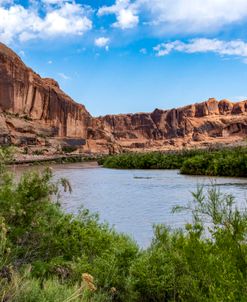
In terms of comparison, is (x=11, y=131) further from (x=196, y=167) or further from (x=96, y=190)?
(x=96, y=190)

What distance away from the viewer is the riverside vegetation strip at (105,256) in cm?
472

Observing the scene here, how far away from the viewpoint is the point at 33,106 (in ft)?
417

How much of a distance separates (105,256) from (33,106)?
405 ft

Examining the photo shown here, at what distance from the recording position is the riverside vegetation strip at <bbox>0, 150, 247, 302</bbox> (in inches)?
186

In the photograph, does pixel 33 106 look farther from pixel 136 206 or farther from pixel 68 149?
pixel 136 206

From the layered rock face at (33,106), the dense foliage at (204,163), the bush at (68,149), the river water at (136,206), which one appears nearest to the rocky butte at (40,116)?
the layered rock face at (33,106)

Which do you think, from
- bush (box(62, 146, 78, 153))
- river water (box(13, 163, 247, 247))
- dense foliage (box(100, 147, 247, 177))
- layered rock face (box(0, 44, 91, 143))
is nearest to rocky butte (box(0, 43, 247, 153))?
layered rock face (box(0, 44, 91, 143))

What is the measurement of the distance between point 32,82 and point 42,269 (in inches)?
5063

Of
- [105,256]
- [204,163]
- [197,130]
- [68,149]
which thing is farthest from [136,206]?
[197,130]

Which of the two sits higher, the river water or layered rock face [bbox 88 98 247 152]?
layered rock face [bbox 88 98 247 152]

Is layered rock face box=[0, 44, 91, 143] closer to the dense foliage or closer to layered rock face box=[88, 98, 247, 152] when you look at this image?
layered rock face box=[88, 98, 247, 152]

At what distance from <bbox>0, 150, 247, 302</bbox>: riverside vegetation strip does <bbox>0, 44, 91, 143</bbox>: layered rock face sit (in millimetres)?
96341

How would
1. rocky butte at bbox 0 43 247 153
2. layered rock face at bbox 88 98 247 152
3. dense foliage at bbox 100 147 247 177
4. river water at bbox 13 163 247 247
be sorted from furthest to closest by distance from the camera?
layered rock face at bbox 88 98 247 152 < rocky butte at bbox 0 43 247 153 < dense foliage at bbox 100 147 247 177 < river water at bbox 13 163 247 247

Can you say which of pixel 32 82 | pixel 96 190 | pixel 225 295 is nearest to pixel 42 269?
pixel 225 295
